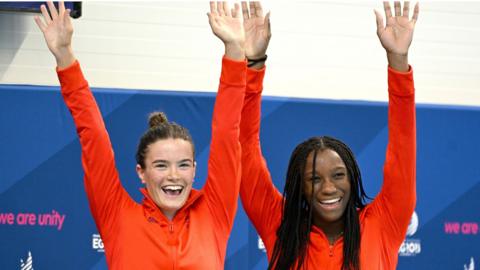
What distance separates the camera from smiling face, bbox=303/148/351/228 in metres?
2.98

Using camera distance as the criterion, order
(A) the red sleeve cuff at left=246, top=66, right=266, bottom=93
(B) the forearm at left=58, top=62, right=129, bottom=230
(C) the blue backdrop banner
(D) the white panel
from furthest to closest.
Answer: (D) the white panel
(C) the blue backdrop banner
(A) the red sleeve cuff at left=246, top=66, right=266, bottom=93
(B) the forearm at left=58, top=62, right=129, bottom=230

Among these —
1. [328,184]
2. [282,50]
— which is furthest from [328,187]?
[282,50]

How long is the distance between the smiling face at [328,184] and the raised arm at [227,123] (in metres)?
0.25

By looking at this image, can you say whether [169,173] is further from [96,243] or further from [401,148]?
[96,243]

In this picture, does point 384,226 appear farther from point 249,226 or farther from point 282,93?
point 282,93

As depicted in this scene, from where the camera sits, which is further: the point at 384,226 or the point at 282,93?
the point at 282,93

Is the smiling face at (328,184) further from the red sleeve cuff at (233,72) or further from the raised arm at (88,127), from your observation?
the raised arm at (88,127)

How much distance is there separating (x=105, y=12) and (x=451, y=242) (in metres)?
2.37

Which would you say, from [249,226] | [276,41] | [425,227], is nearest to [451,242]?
[425,227]

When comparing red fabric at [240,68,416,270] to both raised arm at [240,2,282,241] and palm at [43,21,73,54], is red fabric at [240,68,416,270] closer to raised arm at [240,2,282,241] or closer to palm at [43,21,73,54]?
raised arm at [240,2,282,241]

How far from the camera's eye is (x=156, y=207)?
2.98 m

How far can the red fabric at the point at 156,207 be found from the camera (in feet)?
9.41

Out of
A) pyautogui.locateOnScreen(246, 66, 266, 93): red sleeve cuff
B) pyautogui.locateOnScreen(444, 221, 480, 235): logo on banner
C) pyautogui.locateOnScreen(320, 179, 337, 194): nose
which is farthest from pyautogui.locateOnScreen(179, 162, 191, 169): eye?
pyautogui.locateOnScreen(444, 221, 480, 235): logo on banner

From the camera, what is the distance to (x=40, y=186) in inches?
173
